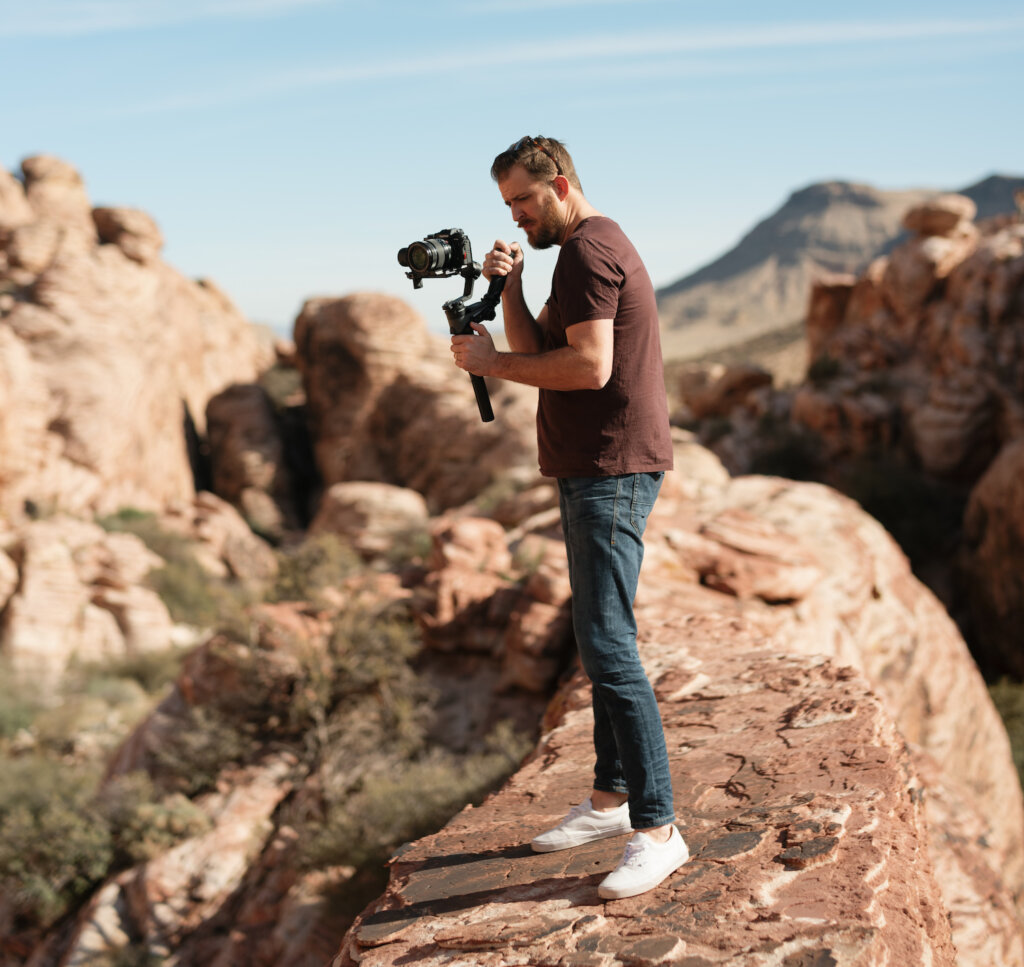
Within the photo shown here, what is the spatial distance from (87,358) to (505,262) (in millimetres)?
21788

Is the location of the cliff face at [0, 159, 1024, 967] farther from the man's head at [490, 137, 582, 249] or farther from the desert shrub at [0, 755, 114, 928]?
the man's head at [490, 137, 582, 249]

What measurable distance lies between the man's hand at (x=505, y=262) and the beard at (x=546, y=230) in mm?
106

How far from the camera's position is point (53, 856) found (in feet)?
21.9

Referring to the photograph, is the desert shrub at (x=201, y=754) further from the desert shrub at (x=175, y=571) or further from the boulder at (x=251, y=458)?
the boulder at (x=251, y=458)

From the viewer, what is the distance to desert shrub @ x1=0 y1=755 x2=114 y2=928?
6574 mm

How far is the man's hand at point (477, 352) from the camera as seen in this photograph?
9.04 ft

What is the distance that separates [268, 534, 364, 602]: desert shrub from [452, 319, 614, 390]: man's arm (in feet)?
20.0

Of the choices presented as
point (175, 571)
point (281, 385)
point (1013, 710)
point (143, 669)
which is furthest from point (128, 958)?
point (281, 385)

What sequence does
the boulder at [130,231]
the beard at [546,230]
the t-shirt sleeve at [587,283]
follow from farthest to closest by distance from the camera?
the boulder at [130,231]
the beard at [546,230]
the t-shirt sleeve at [587,283]

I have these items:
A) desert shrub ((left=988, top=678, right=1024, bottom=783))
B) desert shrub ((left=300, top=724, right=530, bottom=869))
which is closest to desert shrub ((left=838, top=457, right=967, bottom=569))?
desert shrub ((left=988, top=678, right=1024, bottom=783))

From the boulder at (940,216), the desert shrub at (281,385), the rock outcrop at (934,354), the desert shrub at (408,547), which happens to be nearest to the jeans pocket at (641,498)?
the desert shrub at (408,547)

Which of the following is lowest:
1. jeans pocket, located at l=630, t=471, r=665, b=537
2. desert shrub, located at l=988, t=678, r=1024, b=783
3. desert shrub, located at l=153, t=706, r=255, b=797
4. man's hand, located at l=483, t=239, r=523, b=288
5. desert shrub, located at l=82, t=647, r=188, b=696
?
desert shrub, located at l=988, t=678, r=1024, b=783

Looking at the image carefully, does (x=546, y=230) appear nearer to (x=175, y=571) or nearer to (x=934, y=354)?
(x=175, y=571)

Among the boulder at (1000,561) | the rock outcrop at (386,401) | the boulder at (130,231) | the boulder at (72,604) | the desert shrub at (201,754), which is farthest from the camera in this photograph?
the boulder at (130,231)
